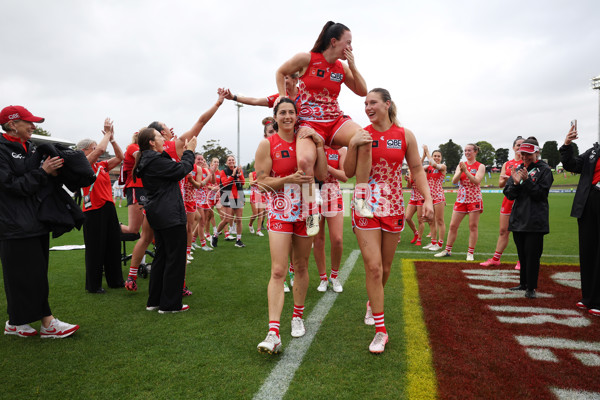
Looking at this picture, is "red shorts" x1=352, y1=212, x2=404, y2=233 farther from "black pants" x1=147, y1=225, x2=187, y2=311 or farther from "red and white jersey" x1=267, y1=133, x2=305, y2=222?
"black pants" x1=147, y1=225, x2=187, y2=311

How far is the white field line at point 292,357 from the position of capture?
111 inches

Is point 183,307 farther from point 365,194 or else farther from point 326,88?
point 326,88

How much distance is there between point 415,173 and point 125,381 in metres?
3.35

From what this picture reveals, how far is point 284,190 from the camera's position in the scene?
3602 mm

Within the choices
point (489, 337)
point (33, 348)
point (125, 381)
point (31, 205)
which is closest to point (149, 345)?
point (125, 381)

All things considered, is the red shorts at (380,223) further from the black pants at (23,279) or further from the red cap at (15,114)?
the red cap at (15,114)

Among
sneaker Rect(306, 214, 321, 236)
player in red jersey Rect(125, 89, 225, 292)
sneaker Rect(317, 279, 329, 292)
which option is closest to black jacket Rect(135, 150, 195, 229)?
player in red jersey Rect(125, 89, 225, 292)

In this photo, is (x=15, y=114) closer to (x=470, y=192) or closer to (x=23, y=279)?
(x=23, y=279)

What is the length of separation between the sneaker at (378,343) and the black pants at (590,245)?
3.20m

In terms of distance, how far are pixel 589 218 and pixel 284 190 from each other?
4.34 m

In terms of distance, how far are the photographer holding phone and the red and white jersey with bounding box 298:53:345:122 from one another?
3.59 metres

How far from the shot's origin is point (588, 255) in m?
4.94

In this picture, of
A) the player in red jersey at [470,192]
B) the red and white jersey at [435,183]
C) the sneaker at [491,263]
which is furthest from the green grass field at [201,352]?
the red and white jersey at [435,183]

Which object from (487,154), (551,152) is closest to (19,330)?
(551,152)
